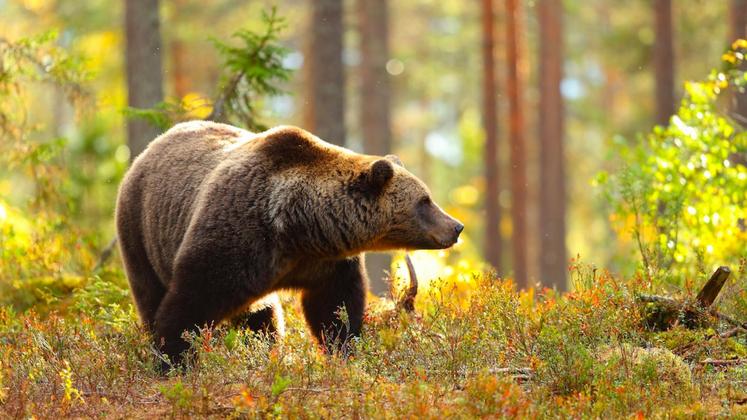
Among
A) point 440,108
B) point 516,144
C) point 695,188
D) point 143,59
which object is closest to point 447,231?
point 695,188

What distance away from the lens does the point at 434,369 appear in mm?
6539

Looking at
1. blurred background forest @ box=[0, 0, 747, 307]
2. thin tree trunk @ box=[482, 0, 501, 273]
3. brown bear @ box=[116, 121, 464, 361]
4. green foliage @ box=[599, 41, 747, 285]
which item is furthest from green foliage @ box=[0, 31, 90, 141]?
thin tree trunk @ box=[482, 0, 501, 273]

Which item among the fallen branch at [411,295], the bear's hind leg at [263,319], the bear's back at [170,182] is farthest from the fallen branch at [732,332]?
the bear's back at [170,182]

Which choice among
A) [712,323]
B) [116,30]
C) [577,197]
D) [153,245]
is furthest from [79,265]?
[577,197]

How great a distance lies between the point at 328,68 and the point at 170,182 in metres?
7.90

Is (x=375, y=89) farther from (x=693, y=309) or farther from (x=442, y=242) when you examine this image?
(x=693, y=309)

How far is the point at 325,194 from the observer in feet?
24.4

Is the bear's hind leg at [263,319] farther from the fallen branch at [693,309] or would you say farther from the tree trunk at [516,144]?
the tree trunk at [516,144]

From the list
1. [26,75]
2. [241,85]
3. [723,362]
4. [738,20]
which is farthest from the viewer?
[738,20]

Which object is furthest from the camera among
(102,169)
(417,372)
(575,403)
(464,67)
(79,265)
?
(464,67)

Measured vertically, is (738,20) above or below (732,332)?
above

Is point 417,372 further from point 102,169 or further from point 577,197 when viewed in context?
point 577,197

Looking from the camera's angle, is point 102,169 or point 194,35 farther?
point 194,35

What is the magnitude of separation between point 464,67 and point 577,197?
23.5 feet
